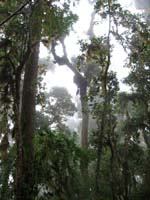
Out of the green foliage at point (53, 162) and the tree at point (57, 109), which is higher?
the tree at point (57, 109)

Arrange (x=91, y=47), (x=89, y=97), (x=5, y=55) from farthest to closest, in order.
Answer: (x=89, y=97)
(x=91, y=47)
(x=5, y=55)

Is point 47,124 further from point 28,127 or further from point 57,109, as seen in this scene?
point 57,109

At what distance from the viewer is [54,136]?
979 cm

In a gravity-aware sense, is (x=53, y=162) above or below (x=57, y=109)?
below

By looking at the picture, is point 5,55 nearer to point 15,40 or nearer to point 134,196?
point 15,40

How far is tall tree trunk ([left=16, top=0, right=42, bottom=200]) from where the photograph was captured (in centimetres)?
821

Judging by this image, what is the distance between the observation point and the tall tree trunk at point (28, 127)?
821cm

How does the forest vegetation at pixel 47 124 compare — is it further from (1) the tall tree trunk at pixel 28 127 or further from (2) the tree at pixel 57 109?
(2) the tree at pixel 57 109

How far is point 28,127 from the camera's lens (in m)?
10.5

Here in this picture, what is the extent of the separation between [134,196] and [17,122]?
6308 mm

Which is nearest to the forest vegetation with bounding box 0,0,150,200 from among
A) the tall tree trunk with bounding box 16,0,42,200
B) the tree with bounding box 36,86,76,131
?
the tall tree trunk with bounding box 16,0,42,200

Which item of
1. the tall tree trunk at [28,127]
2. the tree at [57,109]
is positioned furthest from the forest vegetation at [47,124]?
the tree at [57,109]

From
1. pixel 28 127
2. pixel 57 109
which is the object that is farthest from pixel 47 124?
pixel 57 109

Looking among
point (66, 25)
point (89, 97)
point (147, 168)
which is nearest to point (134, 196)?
point (147, 168)
